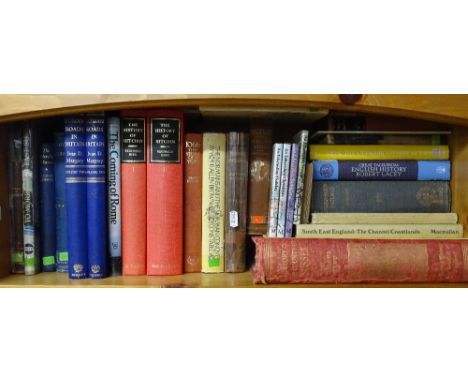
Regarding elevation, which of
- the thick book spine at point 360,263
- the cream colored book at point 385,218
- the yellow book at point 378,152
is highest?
the yellow book at point 378,152

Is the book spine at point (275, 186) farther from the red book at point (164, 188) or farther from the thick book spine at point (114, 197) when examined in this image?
the thick book spine at point (114, 197)

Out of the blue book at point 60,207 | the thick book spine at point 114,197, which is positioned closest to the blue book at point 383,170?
the thick book spine at point 114,197

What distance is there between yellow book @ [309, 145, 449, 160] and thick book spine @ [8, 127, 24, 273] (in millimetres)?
674

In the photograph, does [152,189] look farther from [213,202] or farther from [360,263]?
[360,263]

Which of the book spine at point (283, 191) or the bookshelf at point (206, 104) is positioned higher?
the bookshelf at point (206, 104)

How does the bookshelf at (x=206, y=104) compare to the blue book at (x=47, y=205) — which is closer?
the bookshelf at (x=206, y=104)

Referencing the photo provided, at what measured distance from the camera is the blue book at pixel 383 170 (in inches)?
31.2

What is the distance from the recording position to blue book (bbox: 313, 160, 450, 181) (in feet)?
→ 2.60

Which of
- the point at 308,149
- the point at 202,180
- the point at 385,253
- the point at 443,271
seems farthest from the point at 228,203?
the point at 443,271

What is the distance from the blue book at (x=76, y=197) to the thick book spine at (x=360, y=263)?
15.4 inches

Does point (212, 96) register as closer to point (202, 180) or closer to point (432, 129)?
point (202, 180)

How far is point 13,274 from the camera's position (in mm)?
815

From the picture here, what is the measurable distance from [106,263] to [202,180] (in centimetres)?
29

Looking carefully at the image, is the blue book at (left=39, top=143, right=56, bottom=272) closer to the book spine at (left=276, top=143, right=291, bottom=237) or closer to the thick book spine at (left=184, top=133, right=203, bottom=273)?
the thick book spine at (left=184, top=133, right=203, bottom=273)
